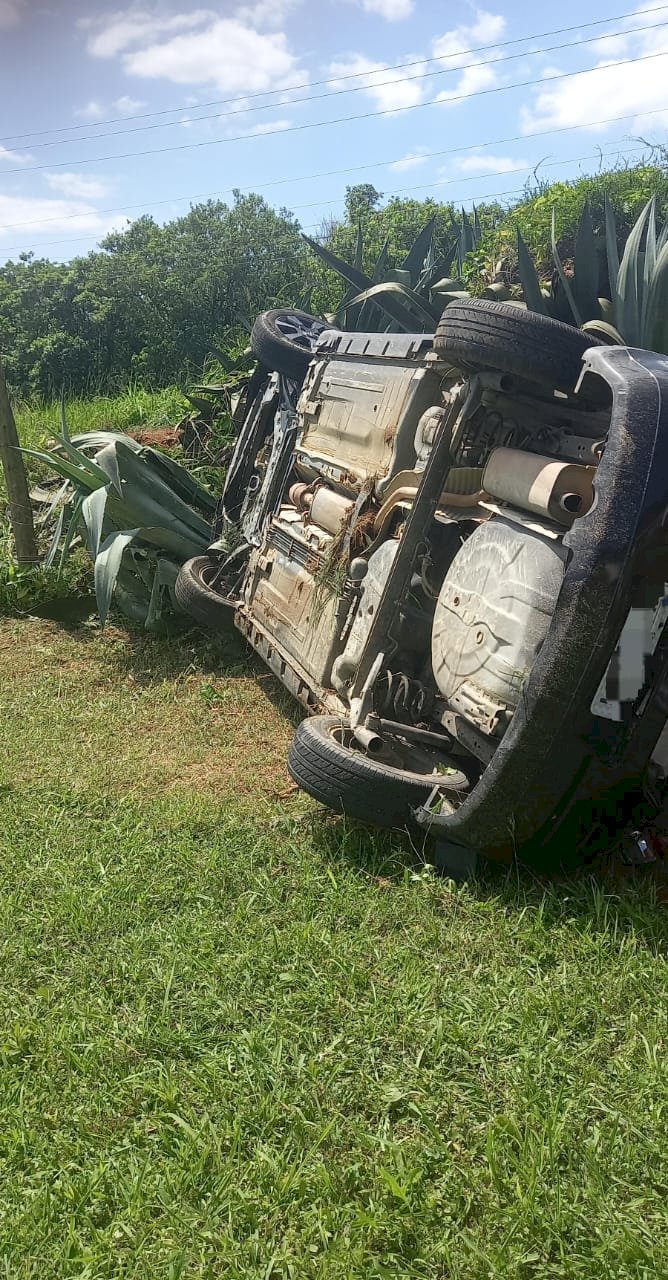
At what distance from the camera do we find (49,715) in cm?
538

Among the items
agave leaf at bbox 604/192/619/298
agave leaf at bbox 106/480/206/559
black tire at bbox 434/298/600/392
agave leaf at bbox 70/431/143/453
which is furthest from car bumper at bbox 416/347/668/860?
agave leaf at bbox 70/431/143/453

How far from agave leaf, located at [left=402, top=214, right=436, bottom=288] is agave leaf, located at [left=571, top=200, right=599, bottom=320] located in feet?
7.12

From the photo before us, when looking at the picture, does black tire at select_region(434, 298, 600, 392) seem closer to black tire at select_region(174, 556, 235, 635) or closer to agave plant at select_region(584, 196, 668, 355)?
agave plant at select_region(584, 196, 668, 355)

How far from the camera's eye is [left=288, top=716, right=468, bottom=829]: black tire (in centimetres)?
331

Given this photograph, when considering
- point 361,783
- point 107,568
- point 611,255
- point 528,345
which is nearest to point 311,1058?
point 361,783

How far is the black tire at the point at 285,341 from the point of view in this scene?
627cm

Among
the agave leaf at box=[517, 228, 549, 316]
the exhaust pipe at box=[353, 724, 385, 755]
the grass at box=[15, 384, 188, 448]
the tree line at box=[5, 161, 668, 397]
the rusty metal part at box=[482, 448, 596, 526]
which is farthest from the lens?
the tree line at box=[5, 161, 668, 397]

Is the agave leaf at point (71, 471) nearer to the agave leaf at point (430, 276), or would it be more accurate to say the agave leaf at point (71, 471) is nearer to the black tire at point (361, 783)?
the agave leaf at point (430, 276)

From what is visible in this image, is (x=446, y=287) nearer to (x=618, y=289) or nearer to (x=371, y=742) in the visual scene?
(x=618, y=289)

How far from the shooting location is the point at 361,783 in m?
3.33

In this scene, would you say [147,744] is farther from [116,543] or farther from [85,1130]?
[85,1130]

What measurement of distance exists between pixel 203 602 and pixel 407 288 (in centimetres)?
266

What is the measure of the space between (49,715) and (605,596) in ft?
11.9

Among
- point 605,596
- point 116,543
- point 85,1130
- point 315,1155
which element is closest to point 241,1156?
point 315,1155
